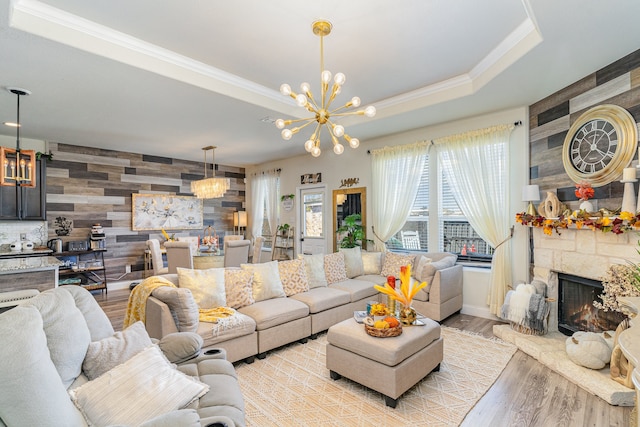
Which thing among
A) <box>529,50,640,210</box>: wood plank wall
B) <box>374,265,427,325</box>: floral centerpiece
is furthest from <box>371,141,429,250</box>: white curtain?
<box>374,265,427,325</box>: floral centerpiece

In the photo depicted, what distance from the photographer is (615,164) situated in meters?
2.94

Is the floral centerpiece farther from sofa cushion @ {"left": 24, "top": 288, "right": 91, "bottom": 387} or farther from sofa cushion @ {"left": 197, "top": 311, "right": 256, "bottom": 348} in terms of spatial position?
sofa cushion @ {"left": 24, "top": 288, "right": 91, "bottom": 387}

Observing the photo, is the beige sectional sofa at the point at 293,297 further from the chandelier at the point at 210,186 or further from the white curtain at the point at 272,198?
the white curtain at the point at 272,198

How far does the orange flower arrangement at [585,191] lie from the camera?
310 cm

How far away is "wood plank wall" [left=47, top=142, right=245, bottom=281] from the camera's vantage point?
5.71 metres

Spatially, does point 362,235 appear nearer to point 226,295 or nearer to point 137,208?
point 226,295

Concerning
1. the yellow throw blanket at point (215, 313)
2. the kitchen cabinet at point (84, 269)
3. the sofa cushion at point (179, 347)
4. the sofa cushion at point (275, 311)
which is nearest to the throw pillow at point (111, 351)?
the sofa cushion at point (179, 347)

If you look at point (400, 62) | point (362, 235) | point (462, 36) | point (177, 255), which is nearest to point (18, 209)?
point (177, 255)

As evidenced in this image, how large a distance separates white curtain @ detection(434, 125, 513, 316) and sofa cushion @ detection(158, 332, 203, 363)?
3.87 meters

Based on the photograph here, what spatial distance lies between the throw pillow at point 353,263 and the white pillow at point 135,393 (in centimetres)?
343

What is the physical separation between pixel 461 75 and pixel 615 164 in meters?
1.75

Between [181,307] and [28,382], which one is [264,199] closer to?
[181,307]

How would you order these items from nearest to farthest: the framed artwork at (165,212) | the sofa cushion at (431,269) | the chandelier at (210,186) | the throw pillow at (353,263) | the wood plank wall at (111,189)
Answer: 1. the sofa cushion at (431,269)
2. the throw pillow at (353,263)
3. the wood plank wall at (111,189)
4. the chandelier at (210,186)
5. the framed artwork at (165,212)

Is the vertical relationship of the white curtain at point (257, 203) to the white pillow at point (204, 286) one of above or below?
above
